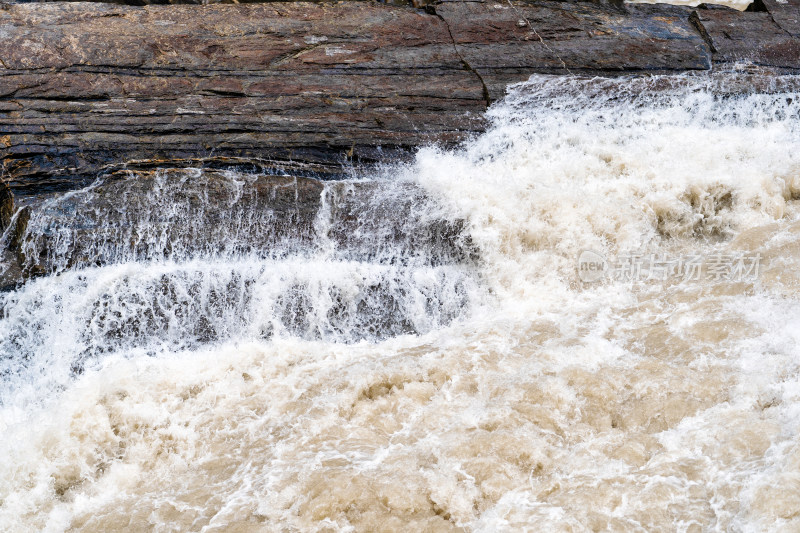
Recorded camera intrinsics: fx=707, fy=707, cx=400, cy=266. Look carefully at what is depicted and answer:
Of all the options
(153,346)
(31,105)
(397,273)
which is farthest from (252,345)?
(31,105)

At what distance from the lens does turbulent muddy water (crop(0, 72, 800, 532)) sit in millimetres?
2904

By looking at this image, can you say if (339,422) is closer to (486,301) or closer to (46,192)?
(486,301)

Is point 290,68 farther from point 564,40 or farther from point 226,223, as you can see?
point 564,40

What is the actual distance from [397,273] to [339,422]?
163 centimetres

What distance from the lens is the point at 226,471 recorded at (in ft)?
10.7

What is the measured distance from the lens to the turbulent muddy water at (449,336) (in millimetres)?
2904

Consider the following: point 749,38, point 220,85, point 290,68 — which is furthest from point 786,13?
point 220,85
